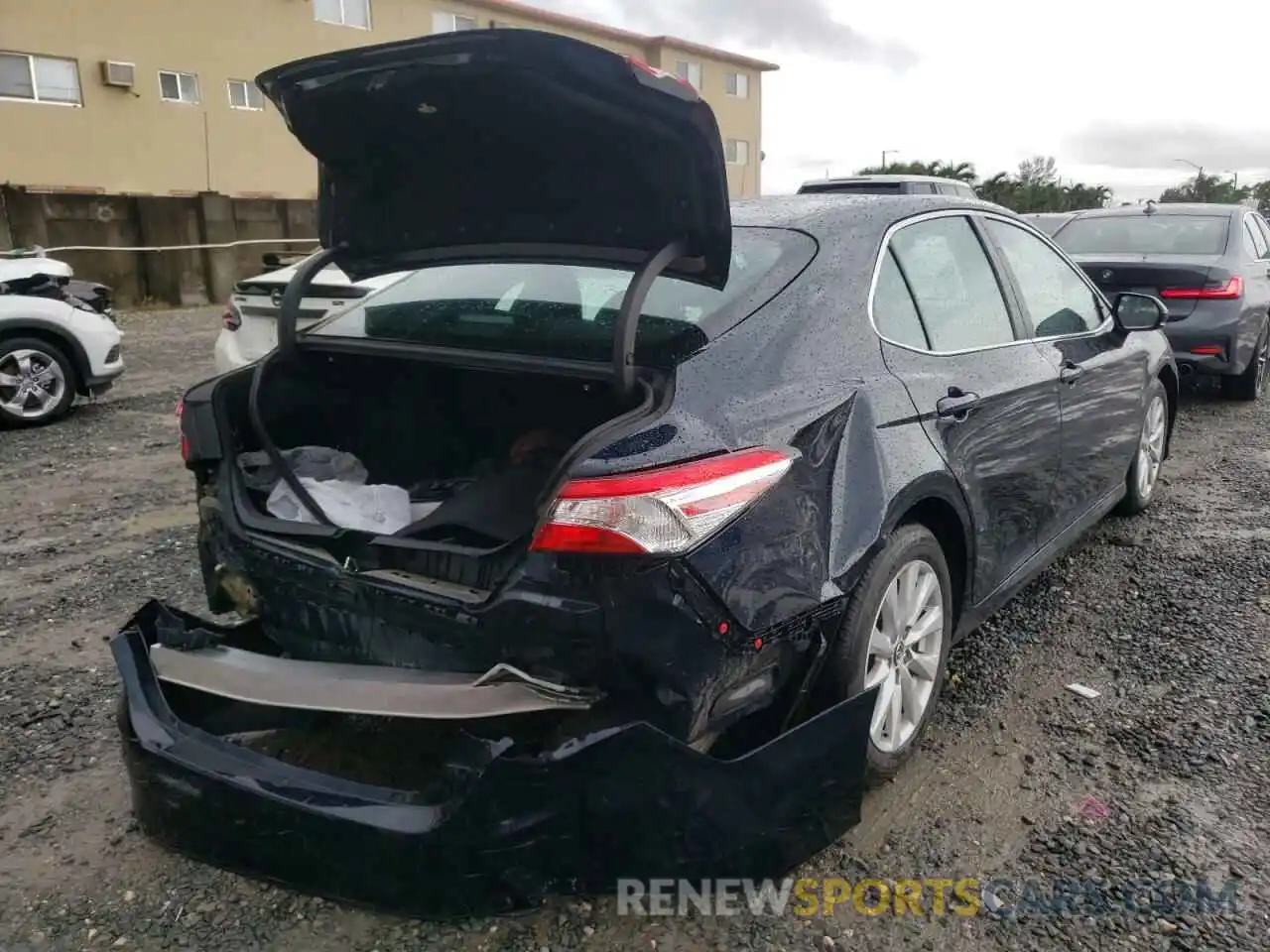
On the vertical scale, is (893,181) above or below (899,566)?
above

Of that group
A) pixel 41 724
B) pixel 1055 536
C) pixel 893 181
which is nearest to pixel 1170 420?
pixel 1055 536

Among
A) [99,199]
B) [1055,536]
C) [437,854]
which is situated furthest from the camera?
[99,199]

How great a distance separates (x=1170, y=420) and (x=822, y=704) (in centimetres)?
381

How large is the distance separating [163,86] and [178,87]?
33cm

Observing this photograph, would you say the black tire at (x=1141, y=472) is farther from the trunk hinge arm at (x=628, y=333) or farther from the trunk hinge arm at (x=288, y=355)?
the trunk hinge arm at (x=288, y=355)

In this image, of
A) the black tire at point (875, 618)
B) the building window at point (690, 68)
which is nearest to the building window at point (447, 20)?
the building window at point (690, 68)

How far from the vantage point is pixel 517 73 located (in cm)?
215

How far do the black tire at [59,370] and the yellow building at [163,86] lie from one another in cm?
1345

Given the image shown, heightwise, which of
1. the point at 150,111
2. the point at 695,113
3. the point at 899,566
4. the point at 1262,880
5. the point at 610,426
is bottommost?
the point at 1262,880

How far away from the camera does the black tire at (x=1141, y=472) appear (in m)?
4.65

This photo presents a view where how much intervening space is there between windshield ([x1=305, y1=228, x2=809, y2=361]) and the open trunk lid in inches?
5.3

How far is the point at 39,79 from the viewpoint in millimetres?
20188

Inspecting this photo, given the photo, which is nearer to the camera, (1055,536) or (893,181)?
(1055,536)

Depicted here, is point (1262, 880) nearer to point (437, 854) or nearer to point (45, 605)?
point (437, 854)
